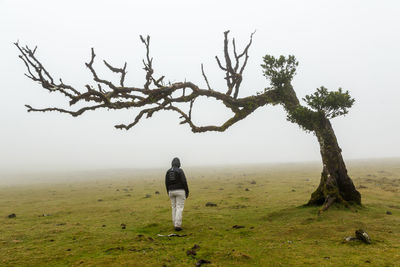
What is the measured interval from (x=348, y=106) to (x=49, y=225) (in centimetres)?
1741

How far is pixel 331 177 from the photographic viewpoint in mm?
14164

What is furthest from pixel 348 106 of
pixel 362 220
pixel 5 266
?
pixel 5 266

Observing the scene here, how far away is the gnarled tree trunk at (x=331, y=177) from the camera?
44.9ft

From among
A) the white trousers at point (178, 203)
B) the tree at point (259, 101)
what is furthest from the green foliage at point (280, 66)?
the white trousers at point (178, 203)

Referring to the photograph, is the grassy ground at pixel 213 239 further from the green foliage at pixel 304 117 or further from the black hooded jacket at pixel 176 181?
the green foliage at pixel 304 117

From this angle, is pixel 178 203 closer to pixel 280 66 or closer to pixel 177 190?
pixel 177 190

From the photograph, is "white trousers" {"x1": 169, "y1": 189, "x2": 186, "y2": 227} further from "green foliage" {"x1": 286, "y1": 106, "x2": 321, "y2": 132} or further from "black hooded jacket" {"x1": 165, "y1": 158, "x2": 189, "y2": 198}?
"green foliage" {"x1": 286, "y1": 106, "x2": 321, "y2": 132}

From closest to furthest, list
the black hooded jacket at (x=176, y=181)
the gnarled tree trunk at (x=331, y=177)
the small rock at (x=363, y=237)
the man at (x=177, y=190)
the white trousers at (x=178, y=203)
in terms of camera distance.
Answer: the small rock at (x=363, y=237) < the white trousers at (x=178, y=203) < the man at (x=177, y=190) < the black hooded jacket at (x=176, y=181) < the gnarled tree trunk at (x=331, y=177)

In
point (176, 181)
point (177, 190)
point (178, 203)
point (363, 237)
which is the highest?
point (176, 181)

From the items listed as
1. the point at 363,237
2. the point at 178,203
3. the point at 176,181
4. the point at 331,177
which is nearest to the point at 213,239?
the point at 178,203

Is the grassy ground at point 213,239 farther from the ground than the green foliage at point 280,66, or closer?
closer

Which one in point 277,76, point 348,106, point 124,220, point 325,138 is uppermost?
point 277,76

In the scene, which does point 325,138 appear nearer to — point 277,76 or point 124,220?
point 277,76

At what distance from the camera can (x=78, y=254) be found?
8430mm
